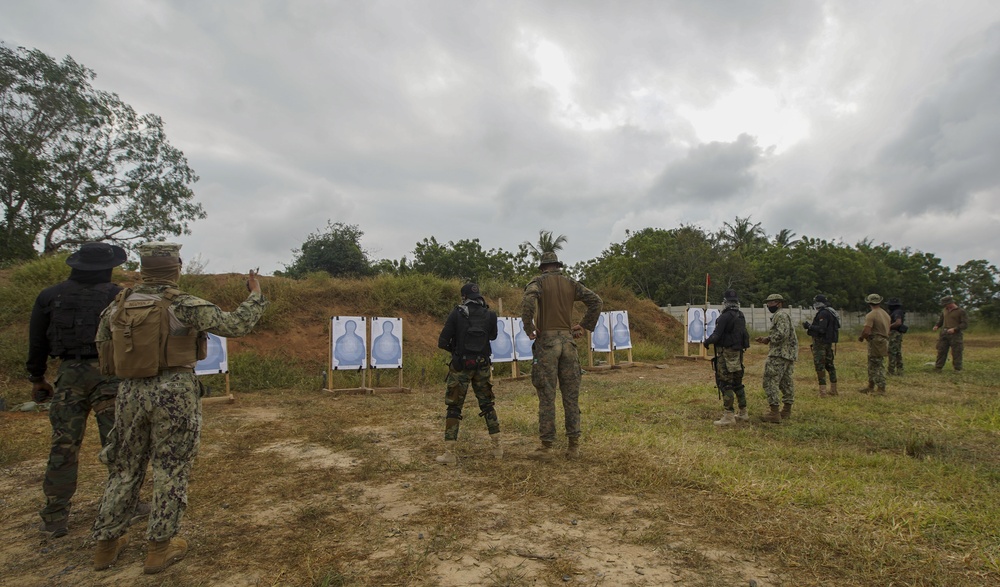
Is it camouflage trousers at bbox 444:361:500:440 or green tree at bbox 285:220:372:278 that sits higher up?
green tree at bbox 285:220:372:278

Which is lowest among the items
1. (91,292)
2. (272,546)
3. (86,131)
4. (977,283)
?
(272,546)

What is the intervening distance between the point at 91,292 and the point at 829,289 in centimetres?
4157

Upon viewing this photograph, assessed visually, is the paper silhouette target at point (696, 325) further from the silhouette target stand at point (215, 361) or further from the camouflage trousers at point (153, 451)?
the camouflage trousers at point (153, 451)

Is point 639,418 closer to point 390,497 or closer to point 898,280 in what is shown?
point 390,497

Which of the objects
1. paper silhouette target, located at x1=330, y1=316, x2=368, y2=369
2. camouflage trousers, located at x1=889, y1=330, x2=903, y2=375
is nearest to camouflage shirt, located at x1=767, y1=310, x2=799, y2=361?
camouflage trousers, located at x1=889, y1=330, x2=903, y2=375

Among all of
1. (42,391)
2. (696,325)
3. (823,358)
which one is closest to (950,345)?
(823,358)

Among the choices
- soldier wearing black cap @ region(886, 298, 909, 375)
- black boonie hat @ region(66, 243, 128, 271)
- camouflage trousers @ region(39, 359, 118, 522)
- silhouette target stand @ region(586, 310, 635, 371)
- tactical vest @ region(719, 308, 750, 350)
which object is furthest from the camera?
silhouette target stand @ region(586, 310, 635, 371)

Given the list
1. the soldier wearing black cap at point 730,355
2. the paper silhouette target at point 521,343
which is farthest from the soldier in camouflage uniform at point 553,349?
the paper silhouette target at point 521,343

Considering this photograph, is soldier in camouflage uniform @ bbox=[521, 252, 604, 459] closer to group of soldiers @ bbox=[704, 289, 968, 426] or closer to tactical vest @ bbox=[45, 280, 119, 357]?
group of soldiers @ bbox=[704, 289, 968, 426]

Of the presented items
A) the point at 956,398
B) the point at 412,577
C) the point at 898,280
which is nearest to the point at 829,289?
the point at 898,280

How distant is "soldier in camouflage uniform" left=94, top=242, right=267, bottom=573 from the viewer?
3.00m

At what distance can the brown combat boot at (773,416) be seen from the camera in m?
6.96

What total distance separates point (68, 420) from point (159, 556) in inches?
53.5

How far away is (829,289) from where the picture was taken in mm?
36281
